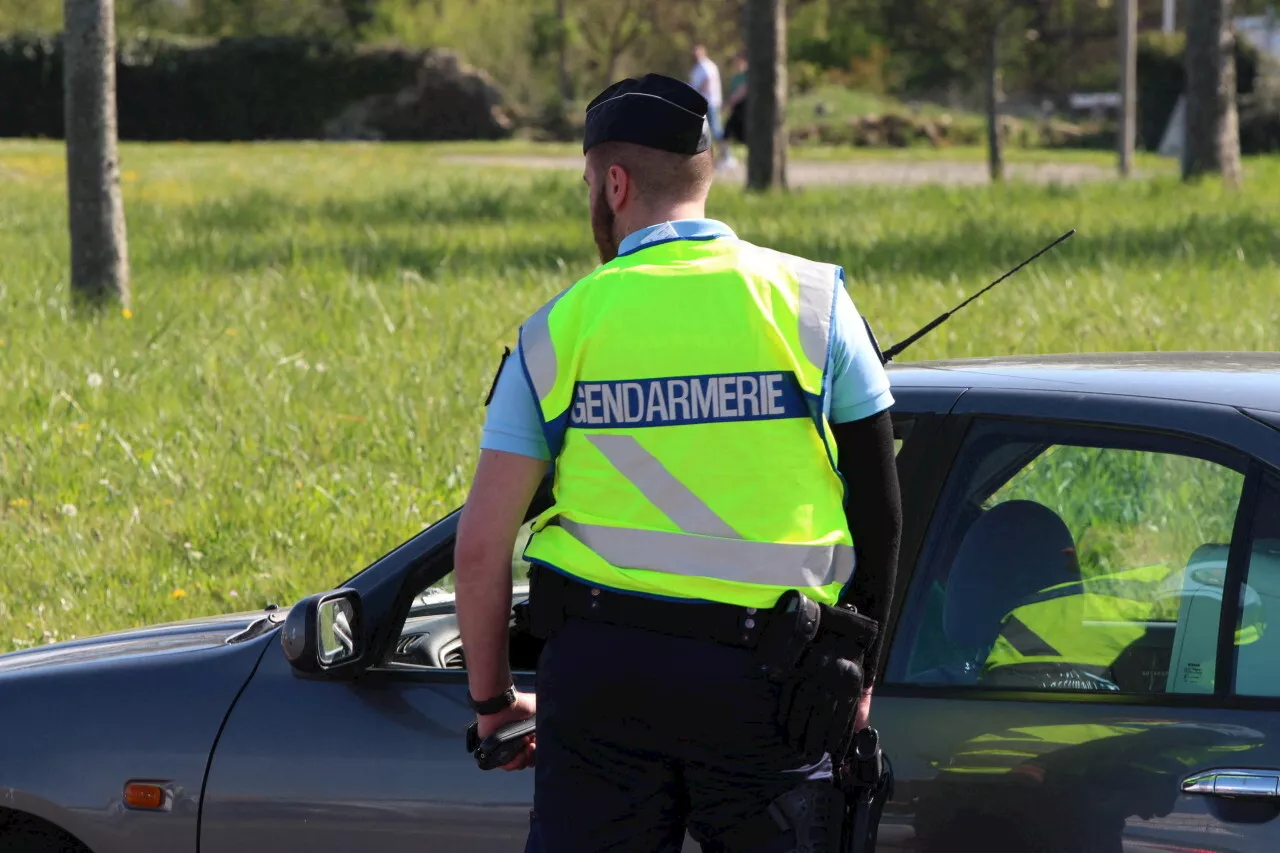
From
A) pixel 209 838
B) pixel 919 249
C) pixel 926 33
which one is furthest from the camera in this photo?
pixel 926 33

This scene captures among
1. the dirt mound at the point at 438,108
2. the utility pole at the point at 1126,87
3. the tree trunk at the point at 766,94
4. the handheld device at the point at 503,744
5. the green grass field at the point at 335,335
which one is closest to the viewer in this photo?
the handheld device at the point at 503,744

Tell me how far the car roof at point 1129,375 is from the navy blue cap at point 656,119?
64cm

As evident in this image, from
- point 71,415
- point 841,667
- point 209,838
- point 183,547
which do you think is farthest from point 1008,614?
point 71,415

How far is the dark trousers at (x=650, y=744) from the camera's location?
2.30 m

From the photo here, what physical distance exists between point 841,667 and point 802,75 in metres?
54.7

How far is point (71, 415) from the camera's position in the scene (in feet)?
26.7

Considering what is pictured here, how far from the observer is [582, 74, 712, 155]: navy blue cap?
242 centimetres

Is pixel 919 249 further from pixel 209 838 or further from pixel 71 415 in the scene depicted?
pixel 209 838

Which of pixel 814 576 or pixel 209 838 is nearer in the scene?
pixel 814 576

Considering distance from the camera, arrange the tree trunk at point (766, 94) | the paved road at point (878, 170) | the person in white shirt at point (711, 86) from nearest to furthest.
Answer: the tree trunk at point (766, 94) < the paved road at point (878, 170) < the person in white shirt at point (711, 86)

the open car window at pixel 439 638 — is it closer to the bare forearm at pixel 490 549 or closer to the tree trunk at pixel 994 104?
the bare forearm at pixel 490 549

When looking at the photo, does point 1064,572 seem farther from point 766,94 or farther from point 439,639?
point 766,94

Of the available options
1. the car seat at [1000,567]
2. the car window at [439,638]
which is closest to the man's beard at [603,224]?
the car seat at [1000,567]

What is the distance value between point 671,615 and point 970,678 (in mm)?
621
